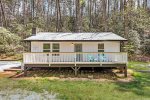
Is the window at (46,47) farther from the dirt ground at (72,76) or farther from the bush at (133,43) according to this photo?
the bush at (133,43)

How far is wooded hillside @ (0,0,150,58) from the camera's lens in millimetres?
38531

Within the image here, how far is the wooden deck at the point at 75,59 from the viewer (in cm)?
2069

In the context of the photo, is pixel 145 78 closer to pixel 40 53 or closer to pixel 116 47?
pixel 116 47

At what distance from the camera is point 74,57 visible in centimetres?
2091

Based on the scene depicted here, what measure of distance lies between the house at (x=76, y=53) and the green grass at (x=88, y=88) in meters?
1.99

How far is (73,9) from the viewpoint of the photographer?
62.0 m

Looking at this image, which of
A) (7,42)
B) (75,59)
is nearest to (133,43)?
(75,59)

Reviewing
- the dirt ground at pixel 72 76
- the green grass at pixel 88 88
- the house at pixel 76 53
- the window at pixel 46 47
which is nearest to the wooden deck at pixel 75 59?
the house at pixel 76 53

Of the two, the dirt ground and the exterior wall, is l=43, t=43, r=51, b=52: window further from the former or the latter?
the dirt ground

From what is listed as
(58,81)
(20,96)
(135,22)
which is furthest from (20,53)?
(20,96)

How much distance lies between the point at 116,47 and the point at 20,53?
1995cm

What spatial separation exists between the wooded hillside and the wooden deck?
45.3ft

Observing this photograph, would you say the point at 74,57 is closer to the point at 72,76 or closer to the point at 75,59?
the point at 75,59

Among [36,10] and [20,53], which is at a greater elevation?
[36,10]
